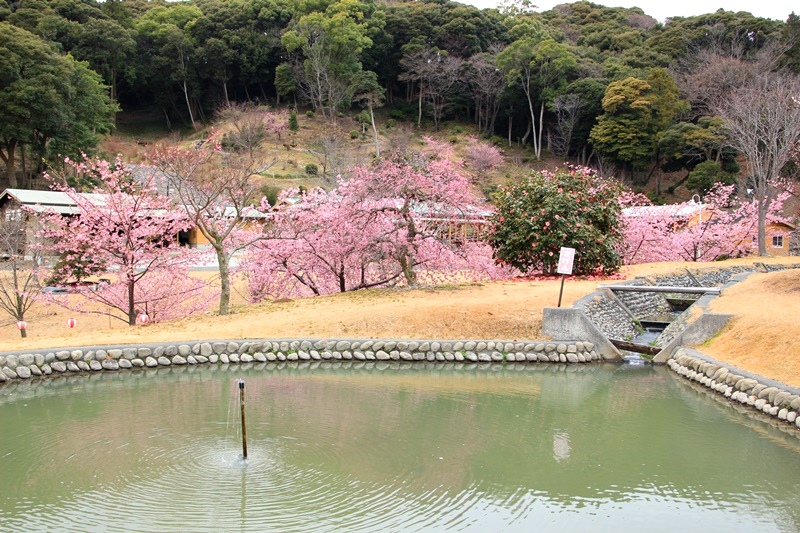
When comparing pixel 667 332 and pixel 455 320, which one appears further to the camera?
pixel 667 332

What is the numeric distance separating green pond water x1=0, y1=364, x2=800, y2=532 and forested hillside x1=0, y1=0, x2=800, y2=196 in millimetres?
31952

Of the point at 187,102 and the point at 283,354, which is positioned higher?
the point at 187,102

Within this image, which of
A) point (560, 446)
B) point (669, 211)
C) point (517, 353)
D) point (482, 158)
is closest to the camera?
point (560, 446)

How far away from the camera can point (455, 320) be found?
12758 mm

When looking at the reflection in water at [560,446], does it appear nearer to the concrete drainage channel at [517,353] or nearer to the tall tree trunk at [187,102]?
the concrete drainage channel at [517,353]

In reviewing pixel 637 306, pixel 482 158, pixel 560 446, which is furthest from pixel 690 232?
pixel 560 446

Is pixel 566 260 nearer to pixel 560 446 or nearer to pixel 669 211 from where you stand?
pixel 560 446

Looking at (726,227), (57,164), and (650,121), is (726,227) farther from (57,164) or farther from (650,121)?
(57,164)

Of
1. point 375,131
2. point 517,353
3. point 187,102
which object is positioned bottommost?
point 517,353

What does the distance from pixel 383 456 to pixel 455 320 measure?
5931 millimetres

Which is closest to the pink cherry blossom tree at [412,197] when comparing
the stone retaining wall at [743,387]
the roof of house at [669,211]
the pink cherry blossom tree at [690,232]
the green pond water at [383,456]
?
the green pond water at [383,456]

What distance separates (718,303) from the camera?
13852mm

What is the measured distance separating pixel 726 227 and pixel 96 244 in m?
25.2

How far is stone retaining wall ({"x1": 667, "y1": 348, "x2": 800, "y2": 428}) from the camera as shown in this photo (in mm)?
8352
